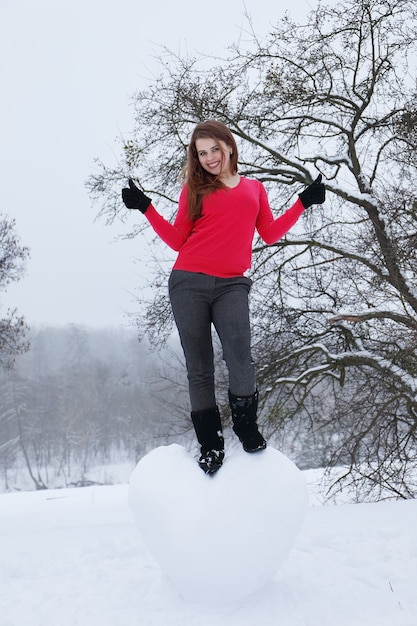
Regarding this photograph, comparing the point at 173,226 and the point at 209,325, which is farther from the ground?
the point at 173,226

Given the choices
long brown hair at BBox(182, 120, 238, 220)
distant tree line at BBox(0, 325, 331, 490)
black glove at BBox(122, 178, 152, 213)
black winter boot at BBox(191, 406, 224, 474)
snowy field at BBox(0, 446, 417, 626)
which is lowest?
distant tree line at BBox(0, 325, 331, 490)

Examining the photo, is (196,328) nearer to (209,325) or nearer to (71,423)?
(209,325)

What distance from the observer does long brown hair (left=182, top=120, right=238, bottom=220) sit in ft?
9.32

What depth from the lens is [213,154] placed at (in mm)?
2861

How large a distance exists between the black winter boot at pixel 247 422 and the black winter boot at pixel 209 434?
0.33ft

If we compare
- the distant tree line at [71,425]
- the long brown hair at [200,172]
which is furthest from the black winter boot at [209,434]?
the distant tree line at [71,425]

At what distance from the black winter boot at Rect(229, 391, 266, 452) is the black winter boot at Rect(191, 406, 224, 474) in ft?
0.33

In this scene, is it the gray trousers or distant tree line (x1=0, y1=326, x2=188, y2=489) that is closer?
the gray trousers

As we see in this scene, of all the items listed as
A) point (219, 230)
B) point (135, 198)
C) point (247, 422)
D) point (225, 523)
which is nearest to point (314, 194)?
point (219, 230)

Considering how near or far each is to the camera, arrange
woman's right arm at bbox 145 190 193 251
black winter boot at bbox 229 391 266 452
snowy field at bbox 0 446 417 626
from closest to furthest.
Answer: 1. snowy field at bbox 0 446 417 626
2. black winter boot at bbox 229 391 266 452
3. woman's right arm at bbox 145 190 193 251

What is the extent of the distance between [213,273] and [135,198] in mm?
519

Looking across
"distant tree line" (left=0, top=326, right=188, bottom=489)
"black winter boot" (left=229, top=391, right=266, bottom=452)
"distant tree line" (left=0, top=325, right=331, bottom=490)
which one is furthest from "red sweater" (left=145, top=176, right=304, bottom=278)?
"distant tree line" (left=0, top=326, right=188, bottom=489)

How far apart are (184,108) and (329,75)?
202 centimetres

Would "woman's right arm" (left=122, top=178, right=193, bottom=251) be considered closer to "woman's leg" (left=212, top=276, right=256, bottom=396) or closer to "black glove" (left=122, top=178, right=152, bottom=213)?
"black glove" (left=122, top=178, right=152, bottom=213)
